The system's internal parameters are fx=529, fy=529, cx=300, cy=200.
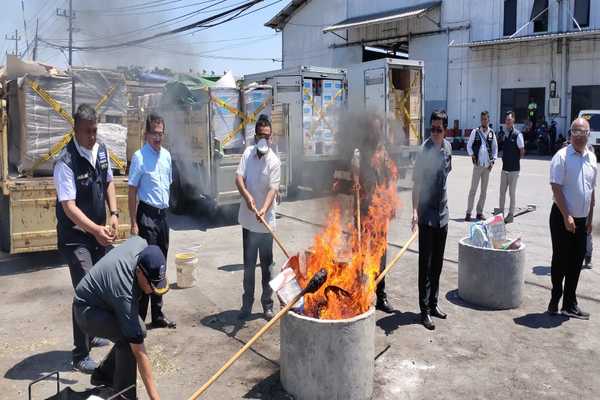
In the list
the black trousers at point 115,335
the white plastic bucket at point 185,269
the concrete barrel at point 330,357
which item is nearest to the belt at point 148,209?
the white plastic bucket at point 185,269

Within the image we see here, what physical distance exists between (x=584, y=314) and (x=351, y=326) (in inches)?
116

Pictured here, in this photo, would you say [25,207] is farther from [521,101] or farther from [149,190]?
[521,101]

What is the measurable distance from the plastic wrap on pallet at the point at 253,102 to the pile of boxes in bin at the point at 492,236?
4838mm

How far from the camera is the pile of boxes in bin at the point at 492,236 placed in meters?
5.62

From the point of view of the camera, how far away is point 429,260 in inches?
200

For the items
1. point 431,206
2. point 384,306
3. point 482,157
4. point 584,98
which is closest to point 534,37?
point 584,98

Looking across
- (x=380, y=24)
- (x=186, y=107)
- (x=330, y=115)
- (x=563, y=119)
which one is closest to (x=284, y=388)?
(x=186, y=107)

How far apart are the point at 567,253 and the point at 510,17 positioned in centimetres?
2306

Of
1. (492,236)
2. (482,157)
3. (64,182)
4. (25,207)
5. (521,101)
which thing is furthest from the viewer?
(521,101)

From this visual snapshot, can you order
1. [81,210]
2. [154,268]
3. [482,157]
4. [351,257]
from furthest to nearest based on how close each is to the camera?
1. [482,157]
2. [351,257]
3. [81,210]
4. [154,268]

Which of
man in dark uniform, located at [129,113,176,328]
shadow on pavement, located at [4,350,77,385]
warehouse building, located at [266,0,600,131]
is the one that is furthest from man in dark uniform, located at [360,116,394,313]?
warehouse building, located at [266,0,600,131]

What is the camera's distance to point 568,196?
5.09 meters

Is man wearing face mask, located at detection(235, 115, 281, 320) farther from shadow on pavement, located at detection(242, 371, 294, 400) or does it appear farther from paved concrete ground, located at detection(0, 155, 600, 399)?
shadow on pavement, located at detection(242, 371, 294, 400)

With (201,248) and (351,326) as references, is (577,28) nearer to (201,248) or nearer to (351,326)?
(201,248)
